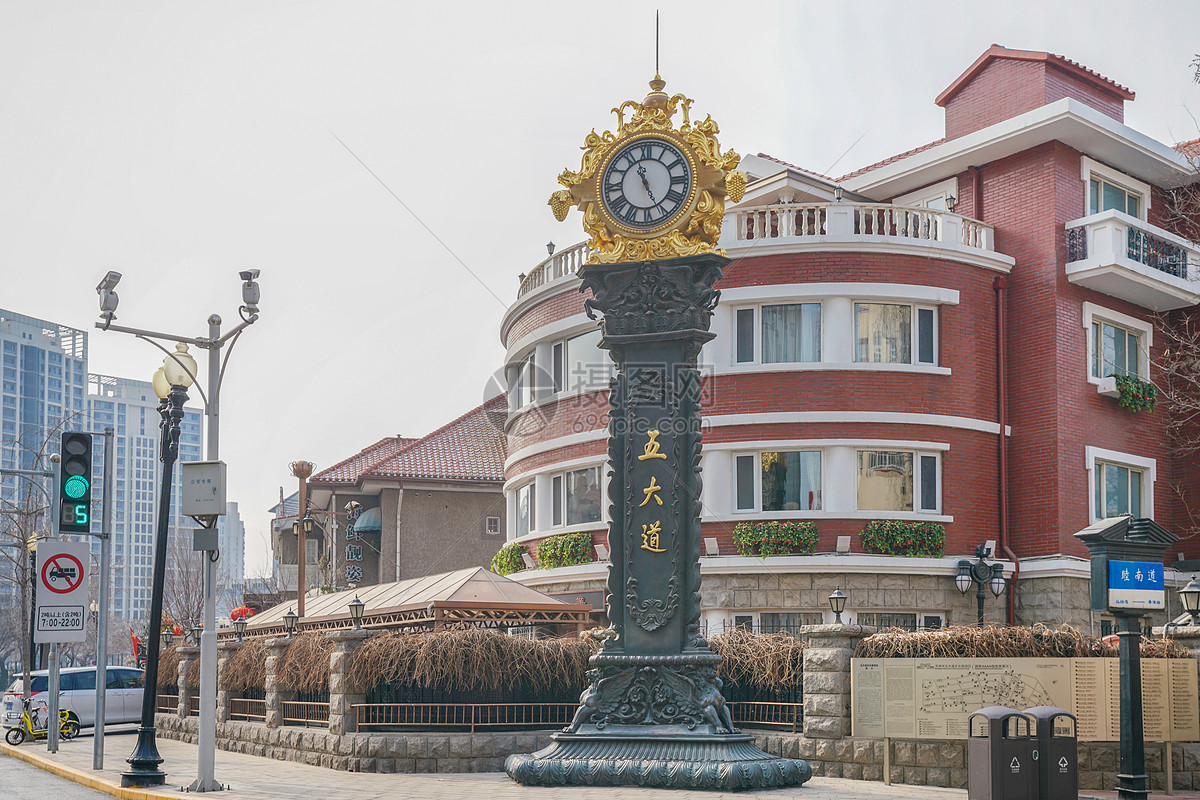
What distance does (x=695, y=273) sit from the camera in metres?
16.3

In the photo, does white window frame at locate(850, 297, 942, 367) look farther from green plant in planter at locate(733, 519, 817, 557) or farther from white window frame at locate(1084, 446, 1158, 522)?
white window frame at locate(1084, 446, 1158, 522)

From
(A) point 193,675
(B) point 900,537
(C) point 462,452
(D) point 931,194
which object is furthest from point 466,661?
(C) point 462,452

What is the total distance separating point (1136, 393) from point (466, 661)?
56.8 ft

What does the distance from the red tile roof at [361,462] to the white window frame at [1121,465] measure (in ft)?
78.5

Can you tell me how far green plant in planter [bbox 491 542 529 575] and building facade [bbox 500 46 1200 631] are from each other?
2687mm

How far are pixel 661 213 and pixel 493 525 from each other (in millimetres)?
28762

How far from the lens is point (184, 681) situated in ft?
108

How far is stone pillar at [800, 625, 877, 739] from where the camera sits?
1823 centimetres

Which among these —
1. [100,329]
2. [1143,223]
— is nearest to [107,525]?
[100,329]

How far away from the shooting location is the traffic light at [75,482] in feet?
68.5

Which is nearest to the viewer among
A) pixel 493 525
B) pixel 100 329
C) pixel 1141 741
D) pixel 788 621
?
pixel 1141 741

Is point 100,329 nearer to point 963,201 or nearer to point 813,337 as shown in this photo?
point 813,337

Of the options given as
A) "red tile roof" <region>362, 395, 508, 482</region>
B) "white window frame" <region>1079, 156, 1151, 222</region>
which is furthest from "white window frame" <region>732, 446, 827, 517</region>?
"red tile roof" <region>362, 395, 508, 482</region>

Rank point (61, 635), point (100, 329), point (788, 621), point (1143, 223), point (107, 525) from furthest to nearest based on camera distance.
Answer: point (1143, 223) → point (788, 621) → point (107, 525) → point (61, 635) → point (100, 329)
